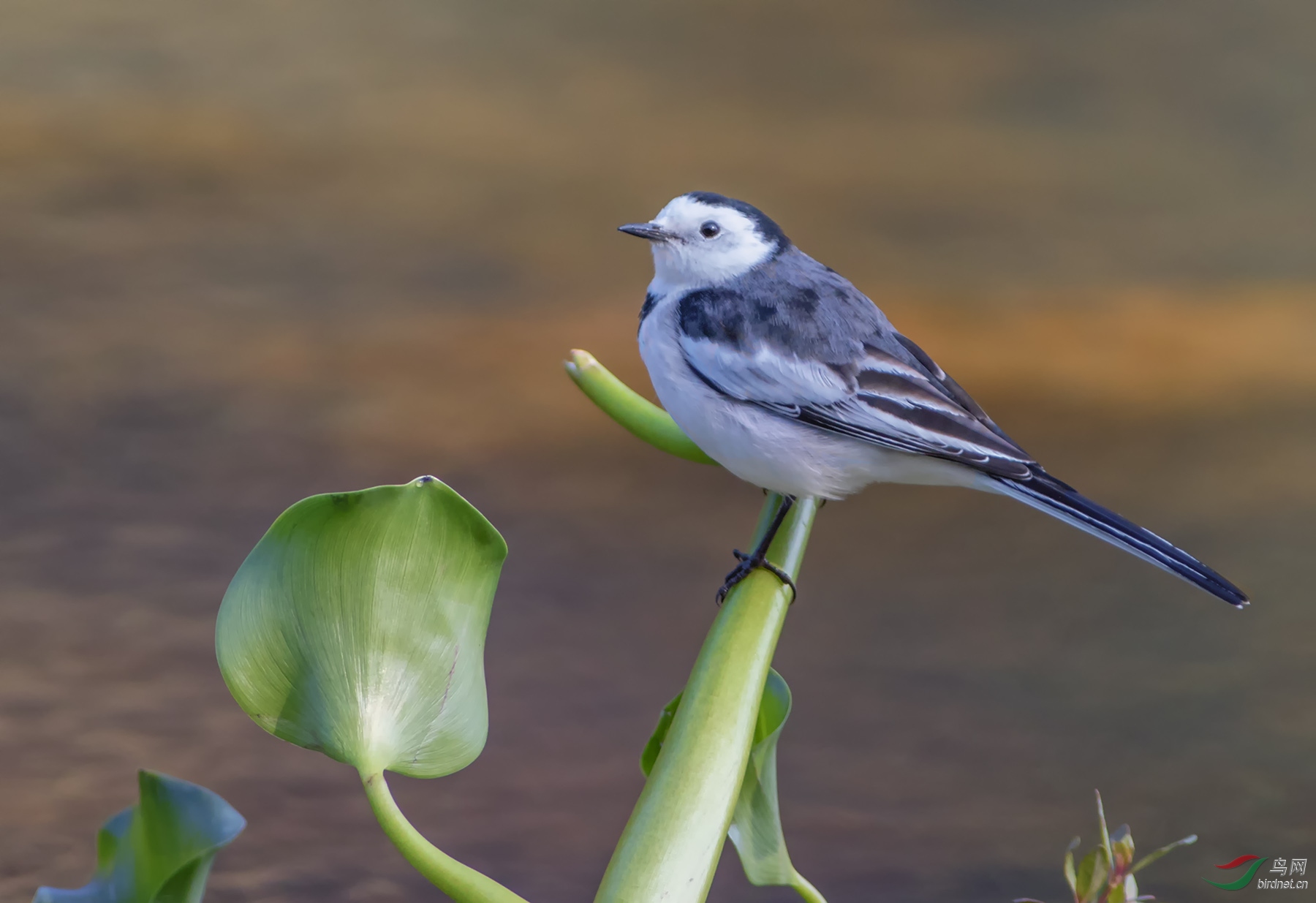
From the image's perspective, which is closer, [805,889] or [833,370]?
[805,889]

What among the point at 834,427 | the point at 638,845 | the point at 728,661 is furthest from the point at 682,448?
the point at 638,845

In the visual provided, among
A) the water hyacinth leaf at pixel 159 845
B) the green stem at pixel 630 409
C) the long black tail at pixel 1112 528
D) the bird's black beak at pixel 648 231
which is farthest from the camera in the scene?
the bird's black beak at pixel 648 231

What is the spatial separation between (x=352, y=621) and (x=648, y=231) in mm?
524

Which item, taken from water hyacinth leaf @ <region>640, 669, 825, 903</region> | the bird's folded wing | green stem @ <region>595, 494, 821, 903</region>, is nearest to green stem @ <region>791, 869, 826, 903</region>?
water hyacinth leaf @ <region>640, 669, 825, 903</region>

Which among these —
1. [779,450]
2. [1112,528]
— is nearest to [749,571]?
[779,450]

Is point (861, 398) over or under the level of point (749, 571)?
over

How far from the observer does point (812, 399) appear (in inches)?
34.0

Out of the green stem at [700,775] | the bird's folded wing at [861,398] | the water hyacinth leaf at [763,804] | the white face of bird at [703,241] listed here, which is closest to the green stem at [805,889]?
the water hyacinth leaf at [763,804]

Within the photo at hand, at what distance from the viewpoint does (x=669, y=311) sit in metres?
0.95

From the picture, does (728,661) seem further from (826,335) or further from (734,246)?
(734,246)

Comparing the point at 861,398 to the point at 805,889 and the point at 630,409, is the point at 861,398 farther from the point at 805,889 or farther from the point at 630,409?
the point at 805,889

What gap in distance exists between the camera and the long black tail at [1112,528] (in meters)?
0.70

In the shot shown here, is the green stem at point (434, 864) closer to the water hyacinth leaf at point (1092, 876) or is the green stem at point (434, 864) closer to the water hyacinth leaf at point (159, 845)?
the water hyacinth leaf at point (159, 845)

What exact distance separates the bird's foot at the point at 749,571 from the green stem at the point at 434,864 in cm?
26
